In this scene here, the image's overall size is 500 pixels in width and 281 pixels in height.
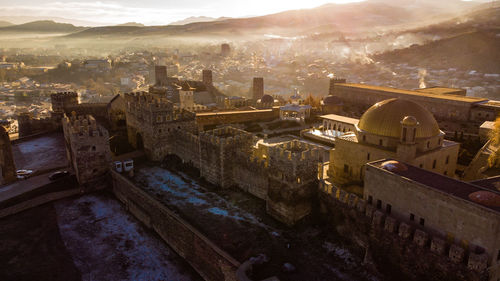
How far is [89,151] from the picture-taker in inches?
1201

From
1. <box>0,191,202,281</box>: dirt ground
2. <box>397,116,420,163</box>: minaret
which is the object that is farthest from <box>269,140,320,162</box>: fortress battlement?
<box>0,191,202,281</box>: dirt ground

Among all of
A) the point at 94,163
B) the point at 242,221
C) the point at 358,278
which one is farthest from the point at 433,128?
the point at 94,163

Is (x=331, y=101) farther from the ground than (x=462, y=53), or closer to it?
closer to it

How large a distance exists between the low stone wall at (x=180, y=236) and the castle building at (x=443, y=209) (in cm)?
942

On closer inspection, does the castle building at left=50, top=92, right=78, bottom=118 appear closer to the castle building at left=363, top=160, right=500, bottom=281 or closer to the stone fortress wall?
the stone fortress wall

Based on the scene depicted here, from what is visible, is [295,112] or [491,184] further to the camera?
[295,112]

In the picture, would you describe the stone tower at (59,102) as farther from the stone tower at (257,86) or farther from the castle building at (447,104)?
the castle building at (447,104)

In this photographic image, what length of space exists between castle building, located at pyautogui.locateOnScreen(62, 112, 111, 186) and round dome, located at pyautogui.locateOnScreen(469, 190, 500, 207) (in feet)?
96.4

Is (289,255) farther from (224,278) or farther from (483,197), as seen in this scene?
(483,197)

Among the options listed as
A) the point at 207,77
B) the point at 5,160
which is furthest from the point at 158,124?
the point at 207,77

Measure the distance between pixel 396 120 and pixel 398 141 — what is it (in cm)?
181

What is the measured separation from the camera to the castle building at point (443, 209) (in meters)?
14.1

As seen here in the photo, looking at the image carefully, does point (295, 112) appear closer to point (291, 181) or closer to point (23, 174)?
point (291, 181)

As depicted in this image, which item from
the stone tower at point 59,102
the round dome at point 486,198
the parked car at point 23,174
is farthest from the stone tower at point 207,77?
the round dome at point 486,198
